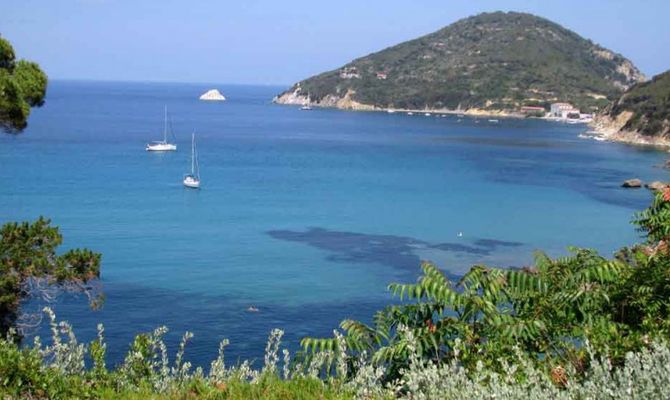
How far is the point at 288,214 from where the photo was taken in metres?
46.7

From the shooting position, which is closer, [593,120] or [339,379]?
[339,379]

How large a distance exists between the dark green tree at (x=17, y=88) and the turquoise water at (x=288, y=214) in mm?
9728

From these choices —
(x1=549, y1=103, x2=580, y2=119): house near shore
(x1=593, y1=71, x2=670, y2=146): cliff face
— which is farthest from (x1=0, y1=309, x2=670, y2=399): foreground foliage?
(x1=549, y1=103, x2=580, y2=119): house near shore

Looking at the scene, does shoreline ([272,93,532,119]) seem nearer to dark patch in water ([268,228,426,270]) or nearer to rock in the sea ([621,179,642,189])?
rock in the sea ([621,179,642,189])

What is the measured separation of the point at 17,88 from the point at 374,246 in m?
26.9

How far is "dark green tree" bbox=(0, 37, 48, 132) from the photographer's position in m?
11.9

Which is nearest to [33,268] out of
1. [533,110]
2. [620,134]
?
[620,134]

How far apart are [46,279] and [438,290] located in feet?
29.8

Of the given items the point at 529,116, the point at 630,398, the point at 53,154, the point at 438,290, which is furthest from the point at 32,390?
the point at 529,116

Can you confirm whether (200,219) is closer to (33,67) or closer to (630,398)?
(33,67)

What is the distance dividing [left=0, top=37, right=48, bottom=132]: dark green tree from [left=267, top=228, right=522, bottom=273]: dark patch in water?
22088mm

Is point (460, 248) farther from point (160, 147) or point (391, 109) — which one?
point (391, 109)

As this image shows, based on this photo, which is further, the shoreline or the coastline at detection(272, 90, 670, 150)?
the shoreline

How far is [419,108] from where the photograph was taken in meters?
173
